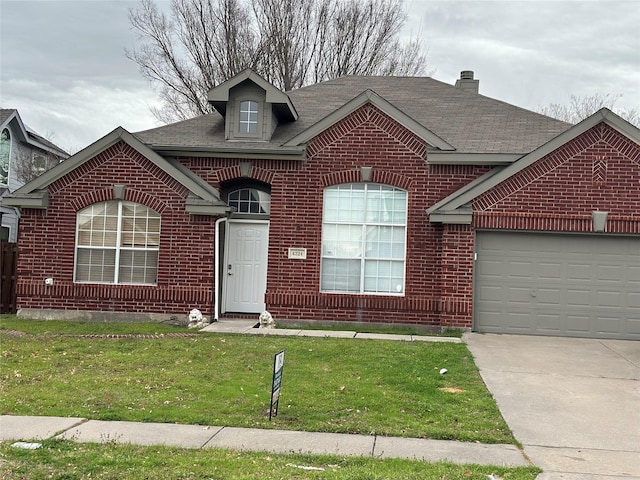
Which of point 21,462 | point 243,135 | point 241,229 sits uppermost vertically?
point 243,135

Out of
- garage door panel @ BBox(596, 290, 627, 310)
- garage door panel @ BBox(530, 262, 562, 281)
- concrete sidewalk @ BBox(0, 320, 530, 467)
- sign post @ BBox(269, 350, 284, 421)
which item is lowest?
concrete sidewalk @ BBox(0, 320, 530, 467)

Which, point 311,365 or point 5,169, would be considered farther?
point 5,169

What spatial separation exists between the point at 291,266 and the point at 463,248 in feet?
12.2

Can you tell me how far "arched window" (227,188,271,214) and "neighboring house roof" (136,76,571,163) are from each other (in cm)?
113

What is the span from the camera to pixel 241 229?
1433cm

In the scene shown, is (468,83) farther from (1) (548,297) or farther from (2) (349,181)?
(1) (548,297)

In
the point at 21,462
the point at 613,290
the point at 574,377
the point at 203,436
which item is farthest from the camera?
the point at 613,290

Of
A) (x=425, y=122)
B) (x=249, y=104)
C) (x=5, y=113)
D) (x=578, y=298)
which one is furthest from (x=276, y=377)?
(x=5, y=113)

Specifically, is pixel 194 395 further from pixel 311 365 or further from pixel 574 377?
pixel 574 377

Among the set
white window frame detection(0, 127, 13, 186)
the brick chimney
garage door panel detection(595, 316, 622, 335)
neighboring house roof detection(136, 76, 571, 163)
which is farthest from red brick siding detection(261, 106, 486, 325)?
white window frame detection(0, 127, 13, 186)

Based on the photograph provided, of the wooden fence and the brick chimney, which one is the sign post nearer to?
the wooden fence

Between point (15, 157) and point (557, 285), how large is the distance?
872 inches

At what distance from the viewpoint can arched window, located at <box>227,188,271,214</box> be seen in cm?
1438

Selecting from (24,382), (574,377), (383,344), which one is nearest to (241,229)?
(383,344)
